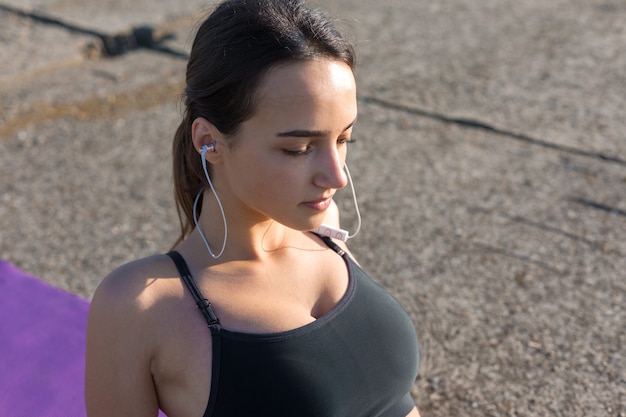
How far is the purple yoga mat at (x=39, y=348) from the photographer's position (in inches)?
92.0

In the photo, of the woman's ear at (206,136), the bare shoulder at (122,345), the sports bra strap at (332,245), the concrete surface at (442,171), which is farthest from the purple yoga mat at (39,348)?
the woman's ear at (206,136)

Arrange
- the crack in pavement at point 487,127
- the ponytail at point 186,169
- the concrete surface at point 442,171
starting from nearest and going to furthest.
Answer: the ponytail at point 186,169, the concrete surface at point 442,171, the crack in pavement at point 487,127

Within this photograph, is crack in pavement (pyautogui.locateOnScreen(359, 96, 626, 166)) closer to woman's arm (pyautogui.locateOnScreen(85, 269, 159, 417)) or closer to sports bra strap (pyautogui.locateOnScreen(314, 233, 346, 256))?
sports bra strap (pyautogui.locateOnScreen(314, 233, 346, 256))

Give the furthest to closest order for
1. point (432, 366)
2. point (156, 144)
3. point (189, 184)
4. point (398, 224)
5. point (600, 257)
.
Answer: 1. point (156, 144)
2. point (398, 224)
3. point (600, 257)
4. point (432, 366)
5. point (189, 184)

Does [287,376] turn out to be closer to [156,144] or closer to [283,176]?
[283,176]

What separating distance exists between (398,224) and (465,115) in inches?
47.6

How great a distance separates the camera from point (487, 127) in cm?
426

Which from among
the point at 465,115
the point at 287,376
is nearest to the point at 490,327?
the point at 287,376

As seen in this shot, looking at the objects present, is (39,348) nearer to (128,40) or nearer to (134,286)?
(134,286)

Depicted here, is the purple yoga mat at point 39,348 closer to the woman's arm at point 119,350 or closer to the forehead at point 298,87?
the woman's arm at point 119,350

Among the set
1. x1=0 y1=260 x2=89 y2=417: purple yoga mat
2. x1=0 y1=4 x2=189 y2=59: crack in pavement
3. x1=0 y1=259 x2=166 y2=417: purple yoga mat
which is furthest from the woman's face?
x1=0 y1=4 x2=189 y2=59: crack in pavement

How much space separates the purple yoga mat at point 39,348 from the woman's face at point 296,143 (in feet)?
3.54

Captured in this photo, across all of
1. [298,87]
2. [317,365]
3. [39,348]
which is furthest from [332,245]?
[39,348]

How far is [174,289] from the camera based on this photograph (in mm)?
1654
